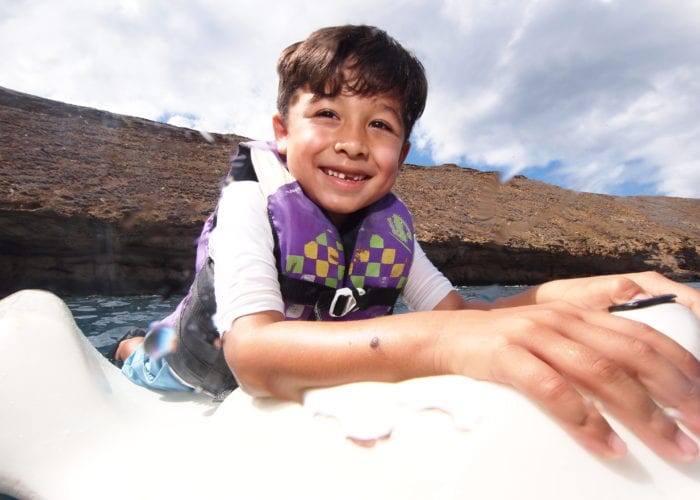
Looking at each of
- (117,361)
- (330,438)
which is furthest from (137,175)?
(330,438)

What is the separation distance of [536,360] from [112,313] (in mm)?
3361

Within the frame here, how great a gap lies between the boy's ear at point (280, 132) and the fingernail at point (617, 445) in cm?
99

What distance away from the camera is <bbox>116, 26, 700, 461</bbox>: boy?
0.49 metres

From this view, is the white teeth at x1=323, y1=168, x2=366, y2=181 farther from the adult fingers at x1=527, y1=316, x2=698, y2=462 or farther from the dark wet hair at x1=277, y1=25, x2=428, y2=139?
the adult fingers at x1=527, y1=316, x2=698, y2=462

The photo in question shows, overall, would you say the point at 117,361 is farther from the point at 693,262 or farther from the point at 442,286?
the point at 693,262

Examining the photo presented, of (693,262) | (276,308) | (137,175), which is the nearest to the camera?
(276,308)

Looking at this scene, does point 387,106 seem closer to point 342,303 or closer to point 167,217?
point 342,303

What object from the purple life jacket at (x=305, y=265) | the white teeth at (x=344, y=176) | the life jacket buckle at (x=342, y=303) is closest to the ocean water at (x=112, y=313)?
the purple life jacket at (x=305, y=265)

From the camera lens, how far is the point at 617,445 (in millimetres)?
461

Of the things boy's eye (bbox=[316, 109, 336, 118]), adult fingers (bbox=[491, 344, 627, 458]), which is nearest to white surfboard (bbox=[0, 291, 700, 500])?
adult fingers (bbox=[491, 344, 627, 458])

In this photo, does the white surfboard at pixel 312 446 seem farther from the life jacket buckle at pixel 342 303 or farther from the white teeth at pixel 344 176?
the white teeth at pixel 344 176

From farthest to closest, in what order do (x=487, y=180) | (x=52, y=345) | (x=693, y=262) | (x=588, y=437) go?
(x=487, y=180), (x=693, y=262), (x=52, y=345), (x=588, y=437)

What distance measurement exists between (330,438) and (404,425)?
0.31 feet

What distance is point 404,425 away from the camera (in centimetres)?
53
